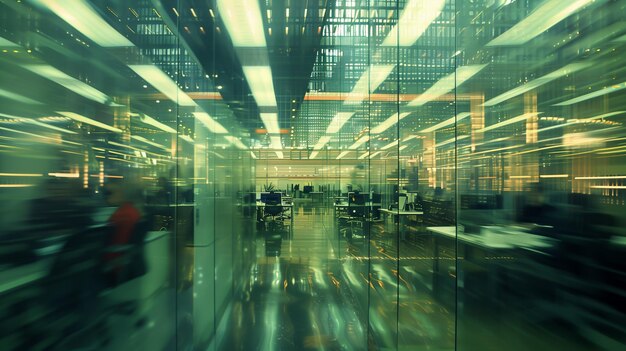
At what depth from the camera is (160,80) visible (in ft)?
7.84

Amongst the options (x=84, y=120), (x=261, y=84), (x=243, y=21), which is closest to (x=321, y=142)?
(x=261, y=84)

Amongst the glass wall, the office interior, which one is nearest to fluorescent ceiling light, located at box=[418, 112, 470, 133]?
the office interior

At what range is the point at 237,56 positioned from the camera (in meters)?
4.84

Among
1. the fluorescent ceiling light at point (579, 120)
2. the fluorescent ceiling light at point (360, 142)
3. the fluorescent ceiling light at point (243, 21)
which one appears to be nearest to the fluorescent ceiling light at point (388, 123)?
the fluorescent ceiling light at point (360, 142)

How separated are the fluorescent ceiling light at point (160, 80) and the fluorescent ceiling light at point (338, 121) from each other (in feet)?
14.4

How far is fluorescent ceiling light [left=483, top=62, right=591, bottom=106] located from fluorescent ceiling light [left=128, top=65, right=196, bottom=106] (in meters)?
2.91

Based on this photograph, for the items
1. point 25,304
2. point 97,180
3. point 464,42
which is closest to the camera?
point 25,304

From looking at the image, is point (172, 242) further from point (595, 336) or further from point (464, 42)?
point (464, 42)

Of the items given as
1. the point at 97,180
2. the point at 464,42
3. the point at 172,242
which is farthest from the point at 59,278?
the point at 464,42

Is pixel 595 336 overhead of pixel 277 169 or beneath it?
beneath

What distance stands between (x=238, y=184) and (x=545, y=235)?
4928mm

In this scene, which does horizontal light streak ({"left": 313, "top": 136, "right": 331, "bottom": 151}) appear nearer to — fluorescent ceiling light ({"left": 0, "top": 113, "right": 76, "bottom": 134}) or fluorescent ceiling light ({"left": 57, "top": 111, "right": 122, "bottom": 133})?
fluorescent ceiling light ({"left": 57, "top": 111, "right": 122, "bottom": 133})

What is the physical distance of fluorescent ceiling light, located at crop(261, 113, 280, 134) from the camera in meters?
7.21

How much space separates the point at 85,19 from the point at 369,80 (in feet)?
12.8
